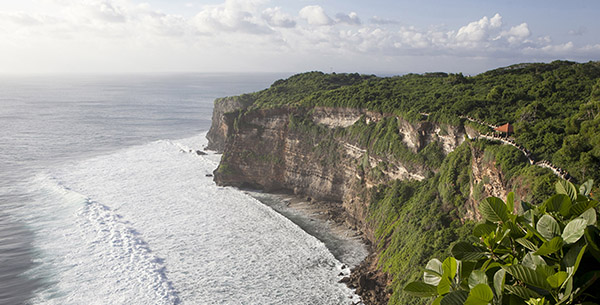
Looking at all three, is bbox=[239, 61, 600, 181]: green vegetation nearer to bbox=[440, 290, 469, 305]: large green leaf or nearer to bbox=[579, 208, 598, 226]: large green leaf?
bbox=[579, 208, 598, 226]: large green leaf

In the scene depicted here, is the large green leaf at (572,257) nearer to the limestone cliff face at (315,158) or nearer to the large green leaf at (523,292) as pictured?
the large green leaf at (523,292)

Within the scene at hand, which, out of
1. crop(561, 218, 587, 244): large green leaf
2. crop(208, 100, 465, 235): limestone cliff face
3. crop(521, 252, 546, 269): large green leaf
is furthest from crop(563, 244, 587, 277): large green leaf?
crop(208, 100, 465, 235): limestone cliff face

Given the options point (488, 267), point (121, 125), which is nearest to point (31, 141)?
point (121, 125)

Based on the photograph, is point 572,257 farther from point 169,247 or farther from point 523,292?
point 169,247

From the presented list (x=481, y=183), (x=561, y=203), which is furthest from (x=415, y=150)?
(x=561, y=203)

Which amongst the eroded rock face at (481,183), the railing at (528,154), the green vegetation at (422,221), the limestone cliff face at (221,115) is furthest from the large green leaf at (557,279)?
the limestone cliff face at (221,115)

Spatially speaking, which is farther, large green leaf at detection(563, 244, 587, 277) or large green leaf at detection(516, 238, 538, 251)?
large green leaf at detection(516, 238, 538, 251)
